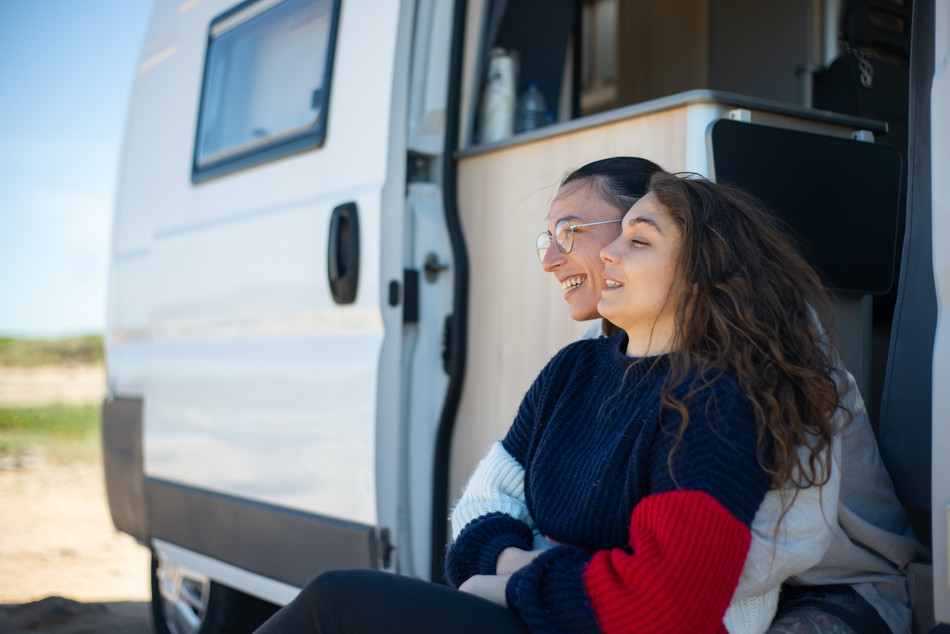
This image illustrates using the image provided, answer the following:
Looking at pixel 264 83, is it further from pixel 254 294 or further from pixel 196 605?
pixel 196 605

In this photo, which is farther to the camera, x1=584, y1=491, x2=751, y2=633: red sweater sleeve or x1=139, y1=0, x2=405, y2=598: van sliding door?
x1=139, y1=0, x2=405, y2=598: van sliding door

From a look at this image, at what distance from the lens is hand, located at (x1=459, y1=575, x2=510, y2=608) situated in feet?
4.67

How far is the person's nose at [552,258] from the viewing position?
185 cm

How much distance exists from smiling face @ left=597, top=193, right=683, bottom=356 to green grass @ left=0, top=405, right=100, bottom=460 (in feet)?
32.4

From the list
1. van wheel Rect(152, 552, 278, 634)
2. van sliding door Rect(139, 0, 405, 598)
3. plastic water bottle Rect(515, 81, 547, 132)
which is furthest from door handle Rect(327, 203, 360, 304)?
van wheel Rect(152, 552, 278, 634)

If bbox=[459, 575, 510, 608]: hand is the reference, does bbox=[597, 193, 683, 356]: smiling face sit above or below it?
above

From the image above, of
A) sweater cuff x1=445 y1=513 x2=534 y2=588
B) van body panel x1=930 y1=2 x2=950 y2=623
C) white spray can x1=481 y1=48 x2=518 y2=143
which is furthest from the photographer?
white spray can x1=481 y1=48 x2=518 y2=143

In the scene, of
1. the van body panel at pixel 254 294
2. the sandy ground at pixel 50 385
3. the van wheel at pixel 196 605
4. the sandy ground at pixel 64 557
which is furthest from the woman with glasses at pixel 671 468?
the sandy ground at pixel 50 385

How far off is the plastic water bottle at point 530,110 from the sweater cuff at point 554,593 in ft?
5.45

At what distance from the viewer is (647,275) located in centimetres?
149

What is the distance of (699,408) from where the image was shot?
1328mm

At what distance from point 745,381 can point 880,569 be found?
1.65ft

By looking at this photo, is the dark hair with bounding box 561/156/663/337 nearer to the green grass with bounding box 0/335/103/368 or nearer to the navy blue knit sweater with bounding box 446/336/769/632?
the navy blue knit sweater with bounding box 446/336/769/632

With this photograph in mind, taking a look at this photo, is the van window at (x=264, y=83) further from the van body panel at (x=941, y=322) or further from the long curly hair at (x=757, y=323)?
the van body panel at (x=941, y=322)
